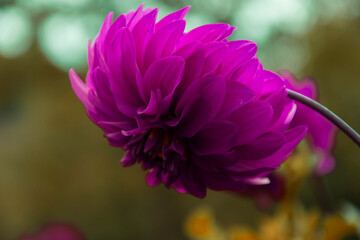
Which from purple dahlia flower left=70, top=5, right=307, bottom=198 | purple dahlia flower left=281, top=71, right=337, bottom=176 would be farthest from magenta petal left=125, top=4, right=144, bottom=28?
purple dahlia flower left=281, top=71, right=337, bottom=176

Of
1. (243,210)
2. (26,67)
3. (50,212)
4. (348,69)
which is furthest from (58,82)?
(348,69)

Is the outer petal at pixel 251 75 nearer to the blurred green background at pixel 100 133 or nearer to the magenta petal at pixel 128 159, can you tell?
the magenta petal at pixel 128 159

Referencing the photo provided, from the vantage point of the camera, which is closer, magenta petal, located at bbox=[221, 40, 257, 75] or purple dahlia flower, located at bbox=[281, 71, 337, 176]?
magenta petal, located at bbox=[221, 40, 257, 75]

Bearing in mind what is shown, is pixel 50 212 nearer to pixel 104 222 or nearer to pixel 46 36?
pixel 104 222

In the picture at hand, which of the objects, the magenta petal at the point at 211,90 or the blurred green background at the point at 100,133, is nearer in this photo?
the magenta petal at the point at 211,90

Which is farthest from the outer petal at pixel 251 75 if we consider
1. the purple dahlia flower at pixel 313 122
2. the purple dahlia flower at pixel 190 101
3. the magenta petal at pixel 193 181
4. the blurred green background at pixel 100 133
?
the blurred green background at pixel 100 133

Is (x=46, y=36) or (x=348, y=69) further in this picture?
(x=46, y=36)

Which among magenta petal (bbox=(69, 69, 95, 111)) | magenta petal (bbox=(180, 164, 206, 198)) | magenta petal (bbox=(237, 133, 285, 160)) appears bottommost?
magenta petal (bbox=(180, 164, 206, 198))

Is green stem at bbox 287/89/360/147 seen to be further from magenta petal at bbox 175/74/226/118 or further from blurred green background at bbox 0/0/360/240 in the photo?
blurred green background at bbox 0/0/360/240
